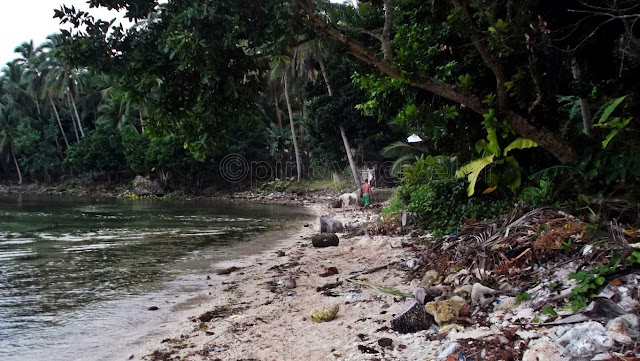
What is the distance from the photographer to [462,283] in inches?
201

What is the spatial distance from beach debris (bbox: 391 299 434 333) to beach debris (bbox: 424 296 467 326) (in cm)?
6

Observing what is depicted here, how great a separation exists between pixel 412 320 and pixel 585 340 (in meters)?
1.47

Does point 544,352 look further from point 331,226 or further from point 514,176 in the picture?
point 331,226

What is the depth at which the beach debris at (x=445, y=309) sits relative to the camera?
160 inches

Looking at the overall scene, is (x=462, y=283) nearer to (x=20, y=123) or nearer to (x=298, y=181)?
(x=298, y=181)

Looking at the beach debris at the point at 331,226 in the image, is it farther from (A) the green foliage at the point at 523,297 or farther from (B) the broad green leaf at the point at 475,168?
(A) the green foliage at the point at 523,297

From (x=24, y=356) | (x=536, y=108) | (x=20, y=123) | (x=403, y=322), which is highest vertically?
(x=20, y=123)

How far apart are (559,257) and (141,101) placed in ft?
20.1

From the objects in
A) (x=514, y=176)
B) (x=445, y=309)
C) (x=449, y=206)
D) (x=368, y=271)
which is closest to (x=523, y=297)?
(x=445, y=309)

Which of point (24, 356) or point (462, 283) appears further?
point (462, 283)

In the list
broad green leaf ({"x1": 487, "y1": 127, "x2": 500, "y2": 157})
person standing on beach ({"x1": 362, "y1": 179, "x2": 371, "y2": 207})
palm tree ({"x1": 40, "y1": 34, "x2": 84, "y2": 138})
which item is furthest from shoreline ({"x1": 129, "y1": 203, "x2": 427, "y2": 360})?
palm tree ({"x1": 40, "y1": 34, "x2": 84, "y2": 138})

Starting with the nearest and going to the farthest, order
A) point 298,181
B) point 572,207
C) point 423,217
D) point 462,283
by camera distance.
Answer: point 462,283 → point 572,207 → point 423,217 → point 298,181

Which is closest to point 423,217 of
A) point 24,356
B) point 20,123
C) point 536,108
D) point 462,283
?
point 536,108

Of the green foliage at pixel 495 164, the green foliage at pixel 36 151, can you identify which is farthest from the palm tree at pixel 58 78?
the green foliage at pixel 495 164
